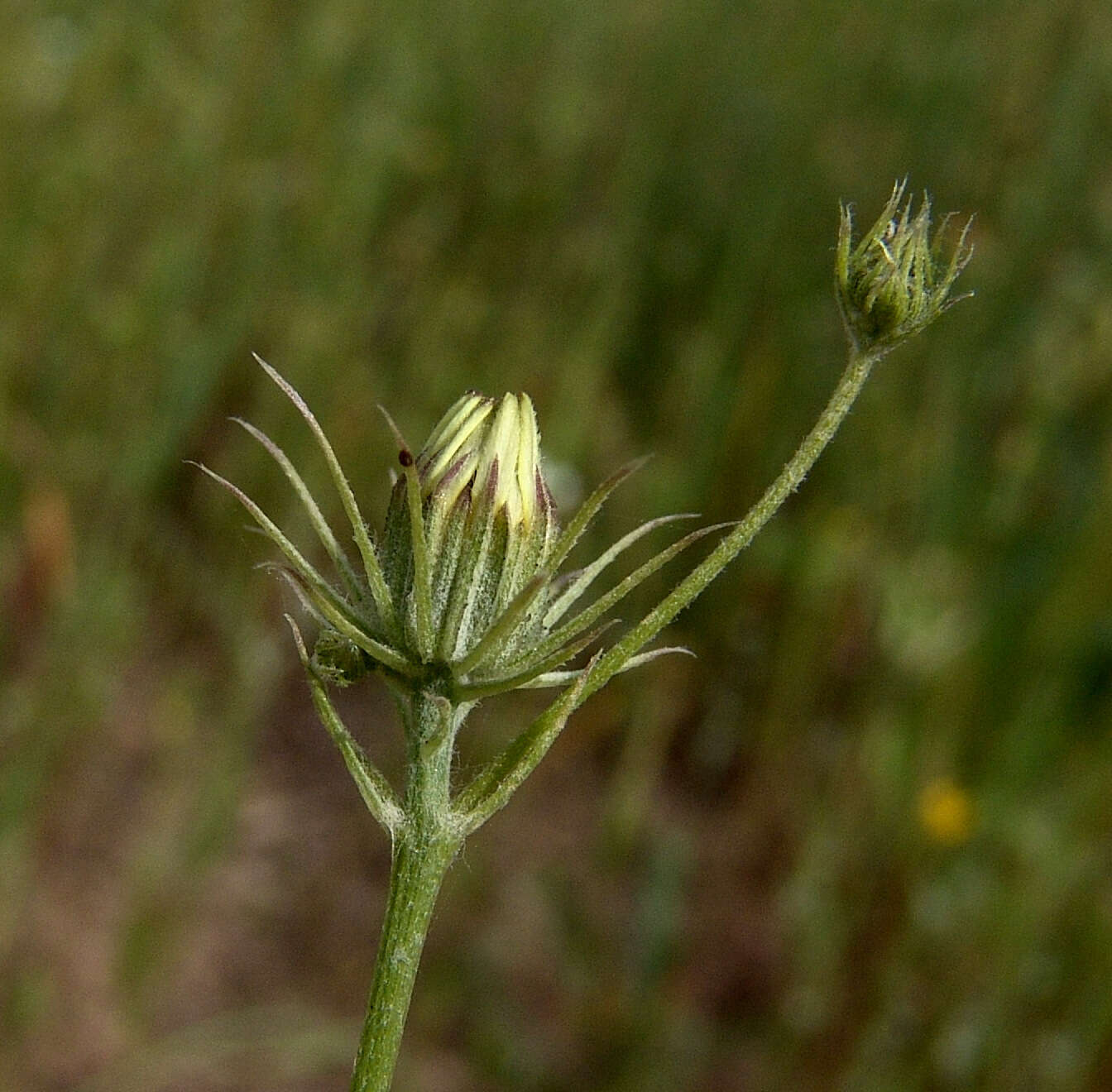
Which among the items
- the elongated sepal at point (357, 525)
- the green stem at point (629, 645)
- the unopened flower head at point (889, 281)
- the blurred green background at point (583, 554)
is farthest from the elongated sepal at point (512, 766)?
the blurred green background at point (583, 554)

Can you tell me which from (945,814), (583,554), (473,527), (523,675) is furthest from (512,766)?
(583,554)

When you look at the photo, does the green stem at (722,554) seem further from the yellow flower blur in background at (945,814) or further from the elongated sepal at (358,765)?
the yellow flower blur in background at (945,814)

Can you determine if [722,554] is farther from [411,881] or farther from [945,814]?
[945,814]

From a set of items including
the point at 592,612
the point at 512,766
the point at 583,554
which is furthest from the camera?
the point at 583,554

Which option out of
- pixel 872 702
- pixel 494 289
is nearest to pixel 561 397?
pixel 494 289

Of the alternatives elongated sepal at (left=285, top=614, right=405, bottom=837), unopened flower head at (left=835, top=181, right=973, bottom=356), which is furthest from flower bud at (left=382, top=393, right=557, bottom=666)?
unopened flower head at (left=835, top=181, right=973, bottom=356)
